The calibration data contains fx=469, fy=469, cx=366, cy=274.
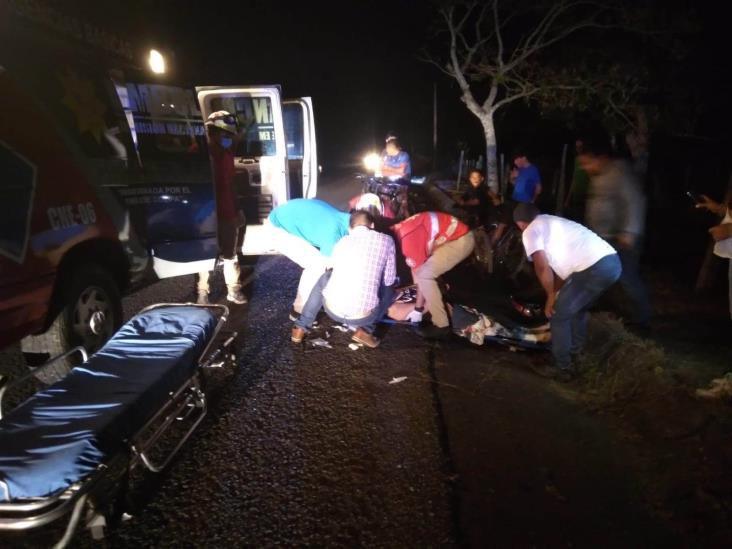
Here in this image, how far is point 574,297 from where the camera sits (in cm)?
358

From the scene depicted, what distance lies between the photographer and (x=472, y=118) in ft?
90.9

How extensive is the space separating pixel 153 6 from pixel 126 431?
420 centimetres

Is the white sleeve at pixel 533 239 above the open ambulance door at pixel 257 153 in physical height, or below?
below

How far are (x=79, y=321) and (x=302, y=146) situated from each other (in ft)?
17.1

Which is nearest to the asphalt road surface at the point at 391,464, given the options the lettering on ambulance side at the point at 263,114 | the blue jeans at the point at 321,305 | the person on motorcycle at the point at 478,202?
the blue jeans at the point at 321,305

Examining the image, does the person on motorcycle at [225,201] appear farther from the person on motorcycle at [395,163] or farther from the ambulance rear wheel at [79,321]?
the person on motorcycle at [395,163]

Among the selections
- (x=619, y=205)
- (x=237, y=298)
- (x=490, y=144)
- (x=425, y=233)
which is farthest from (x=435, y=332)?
(x=490, y=144)

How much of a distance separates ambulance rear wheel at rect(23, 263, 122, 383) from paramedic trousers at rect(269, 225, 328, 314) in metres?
1.52

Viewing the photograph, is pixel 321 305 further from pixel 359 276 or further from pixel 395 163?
pixel 395 163

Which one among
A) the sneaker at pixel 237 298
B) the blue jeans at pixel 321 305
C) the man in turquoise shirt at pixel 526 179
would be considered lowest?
the sneaker at pixel 237 298

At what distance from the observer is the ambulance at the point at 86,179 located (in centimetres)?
272

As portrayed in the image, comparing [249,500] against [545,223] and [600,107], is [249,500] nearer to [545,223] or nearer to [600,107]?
[545,223]

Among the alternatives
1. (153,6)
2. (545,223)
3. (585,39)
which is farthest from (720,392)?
(585,39)

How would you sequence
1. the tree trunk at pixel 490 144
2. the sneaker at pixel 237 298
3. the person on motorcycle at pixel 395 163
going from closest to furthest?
the sneaker at pixel 237 298 < the person on motorcycle at pixel 395 163 < the tree trunk at pixel 490 144
